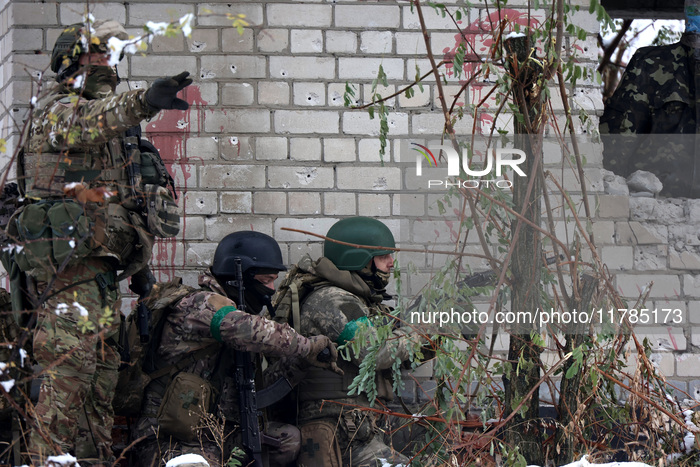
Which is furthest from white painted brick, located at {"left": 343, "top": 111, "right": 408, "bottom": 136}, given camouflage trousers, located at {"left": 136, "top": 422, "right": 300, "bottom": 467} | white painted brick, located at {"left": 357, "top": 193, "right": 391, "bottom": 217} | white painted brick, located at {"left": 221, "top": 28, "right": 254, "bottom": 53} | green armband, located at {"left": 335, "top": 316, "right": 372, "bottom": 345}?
camouflage trousers, located at {"left": 136, "top": 422, "right": 300, "bottom": 467}

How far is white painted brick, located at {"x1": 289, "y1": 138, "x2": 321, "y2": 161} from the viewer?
5.54 metres

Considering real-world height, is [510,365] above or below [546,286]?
below

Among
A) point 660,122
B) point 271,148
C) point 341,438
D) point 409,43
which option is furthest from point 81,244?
point 660,122

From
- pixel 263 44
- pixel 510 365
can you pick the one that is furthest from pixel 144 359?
pixel 263 44

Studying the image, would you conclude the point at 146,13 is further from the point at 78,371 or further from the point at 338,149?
the point at 78,371

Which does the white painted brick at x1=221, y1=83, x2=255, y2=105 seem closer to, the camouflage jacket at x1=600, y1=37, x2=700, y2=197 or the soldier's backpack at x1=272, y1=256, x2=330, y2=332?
the soldier's backpack at x1=272, y1=256, x2=330, y2=332

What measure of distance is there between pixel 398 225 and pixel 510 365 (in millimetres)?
1962

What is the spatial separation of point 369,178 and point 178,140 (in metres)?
1.23

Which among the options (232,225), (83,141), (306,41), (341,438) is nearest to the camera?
(83,141)

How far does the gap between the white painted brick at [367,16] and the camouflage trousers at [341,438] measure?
8.14 feet

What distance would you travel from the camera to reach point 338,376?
14.7ft

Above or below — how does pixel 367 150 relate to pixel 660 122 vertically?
below

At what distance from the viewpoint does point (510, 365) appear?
3748mm

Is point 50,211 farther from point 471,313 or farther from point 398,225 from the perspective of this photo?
point 398,225
